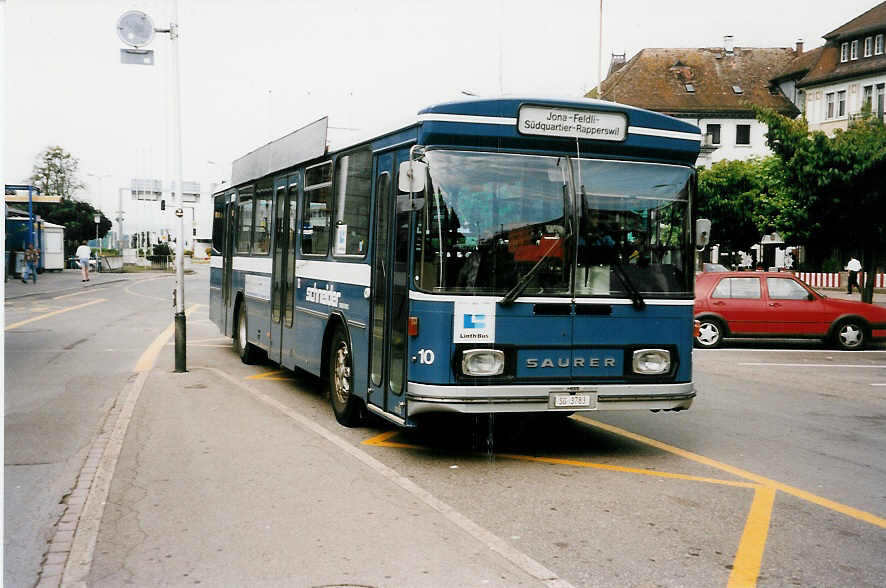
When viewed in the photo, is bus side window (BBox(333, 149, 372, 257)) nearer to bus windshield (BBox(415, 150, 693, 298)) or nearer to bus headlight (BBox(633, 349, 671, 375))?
bus windshield (BBox(415, 150, 693, 298))

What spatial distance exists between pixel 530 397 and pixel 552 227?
1.33 meters

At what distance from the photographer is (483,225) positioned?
746 centimetres

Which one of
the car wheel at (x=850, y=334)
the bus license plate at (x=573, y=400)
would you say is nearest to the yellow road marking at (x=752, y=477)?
the bus license plate at (x=573, y=400)

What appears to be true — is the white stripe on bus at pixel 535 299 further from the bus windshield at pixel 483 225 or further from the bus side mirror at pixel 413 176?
the bus side mirror at pixel 413 176

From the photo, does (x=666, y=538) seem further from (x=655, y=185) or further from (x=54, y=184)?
(x=54, y=184)

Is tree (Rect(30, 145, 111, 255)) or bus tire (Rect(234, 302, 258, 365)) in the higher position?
tree (Rect(30, 145, 111, 255))

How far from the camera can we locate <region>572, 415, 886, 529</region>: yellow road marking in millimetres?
6523

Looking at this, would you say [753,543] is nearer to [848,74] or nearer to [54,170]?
[848,74]


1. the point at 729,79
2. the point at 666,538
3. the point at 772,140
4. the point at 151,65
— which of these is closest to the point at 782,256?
the point at 729,79

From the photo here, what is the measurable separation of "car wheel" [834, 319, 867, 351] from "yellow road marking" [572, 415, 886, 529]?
11.2 metres

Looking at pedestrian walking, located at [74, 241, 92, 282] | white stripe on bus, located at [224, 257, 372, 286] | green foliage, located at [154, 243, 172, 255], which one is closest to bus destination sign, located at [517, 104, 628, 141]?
white stripe on bus, located at [224, 257, 372, 286]

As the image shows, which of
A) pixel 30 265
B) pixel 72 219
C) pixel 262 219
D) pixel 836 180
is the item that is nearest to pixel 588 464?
pixel 262 219

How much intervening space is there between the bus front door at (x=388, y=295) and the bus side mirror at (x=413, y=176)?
0.32 m

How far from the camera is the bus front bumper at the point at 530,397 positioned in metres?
7.45
